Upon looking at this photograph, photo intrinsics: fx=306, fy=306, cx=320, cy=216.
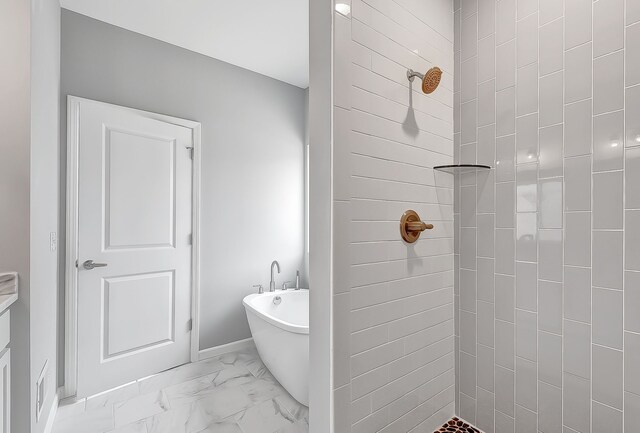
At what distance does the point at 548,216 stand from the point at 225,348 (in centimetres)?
279

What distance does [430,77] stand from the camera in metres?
1.27

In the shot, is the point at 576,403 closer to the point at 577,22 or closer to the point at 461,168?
the point at 461,168

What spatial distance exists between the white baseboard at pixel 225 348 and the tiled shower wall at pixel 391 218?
2060 millimetres

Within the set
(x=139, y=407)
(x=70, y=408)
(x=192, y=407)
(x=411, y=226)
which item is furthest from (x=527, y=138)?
(x=70, y=408)

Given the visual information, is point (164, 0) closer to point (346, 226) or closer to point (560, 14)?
point (346, 226)

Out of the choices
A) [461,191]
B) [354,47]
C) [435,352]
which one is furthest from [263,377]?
[354,47]

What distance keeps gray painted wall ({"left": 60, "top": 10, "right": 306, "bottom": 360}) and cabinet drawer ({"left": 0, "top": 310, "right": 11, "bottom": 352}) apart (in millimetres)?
1302

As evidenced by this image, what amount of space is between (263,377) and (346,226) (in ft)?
6.38

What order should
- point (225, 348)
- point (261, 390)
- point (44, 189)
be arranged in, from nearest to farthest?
point (44, 189), point (261, 390), point (225, 348)

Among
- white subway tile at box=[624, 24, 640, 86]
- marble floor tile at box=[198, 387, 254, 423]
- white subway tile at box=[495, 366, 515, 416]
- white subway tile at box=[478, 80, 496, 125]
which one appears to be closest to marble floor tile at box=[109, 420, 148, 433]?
marble floor tile at box=[198, 387, 254, 423]

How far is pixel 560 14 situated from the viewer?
1212 millimetres

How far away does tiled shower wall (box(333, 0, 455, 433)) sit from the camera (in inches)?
43.8

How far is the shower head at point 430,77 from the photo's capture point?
1.27m

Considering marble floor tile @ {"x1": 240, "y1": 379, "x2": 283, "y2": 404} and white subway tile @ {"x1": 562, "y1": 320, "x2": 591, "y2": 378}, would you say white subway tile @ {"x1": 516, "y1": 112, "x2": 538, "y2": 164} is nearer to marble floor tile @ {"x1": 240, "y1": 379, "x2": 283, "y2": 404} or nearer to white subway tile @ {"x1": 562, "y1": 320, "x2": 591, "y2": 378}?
white subway tile @ {"x1": 562, "y1": 320, "x2": 591, "y2": 378}
